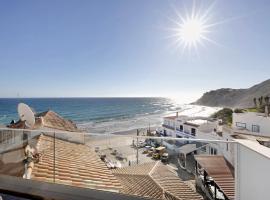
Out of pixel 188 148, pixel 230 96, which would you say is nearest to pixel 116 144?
pixel 188 148

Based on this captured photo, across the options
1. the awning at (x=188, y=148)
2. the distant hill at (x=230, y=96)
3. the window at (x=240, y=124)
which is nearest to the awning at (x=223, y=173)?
the awning at (x=188, y=148)

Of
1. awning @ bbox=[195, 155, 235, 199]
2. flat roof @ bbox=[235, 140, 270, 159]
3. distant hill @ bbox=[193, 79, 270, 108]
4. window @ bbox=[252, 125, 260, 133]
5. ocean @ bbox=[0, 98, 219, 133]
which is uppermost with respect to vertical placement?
distant hill @ bbox=[193, 79, 270, 108]

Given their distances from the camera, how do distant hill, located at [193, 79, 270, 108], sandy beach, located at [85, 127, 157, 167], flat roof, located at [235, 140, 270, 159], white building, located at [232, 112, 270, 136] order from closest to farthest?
1. flat roof, located at [235, 140, 270, 159]
2. sandy beach, located at [85, 127, 157, 167]
3. white building, located at [232, 112, 270, 136]
4. distant hill, located at [193, 79, 270, 108]

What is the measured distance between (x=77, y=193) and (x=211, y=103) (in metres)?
114

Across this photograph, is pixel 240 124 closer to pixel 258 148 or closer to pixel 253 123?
pixel 253 123

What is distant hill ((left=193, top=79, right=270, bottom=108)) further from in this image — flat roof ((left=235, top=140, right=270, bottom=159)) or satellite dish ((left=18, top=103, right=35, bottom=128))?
flat roof ((left=235, top=140, right=270, bottom=159))

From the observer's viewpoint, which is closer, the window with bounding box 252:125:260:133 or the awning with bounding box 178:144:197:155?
the awning with bounding box 178:144:197:155

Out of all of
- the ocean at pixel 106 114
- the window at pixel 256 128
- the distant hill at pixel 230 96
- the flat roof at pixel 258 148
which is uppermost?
the distant hill at pixel 230 96

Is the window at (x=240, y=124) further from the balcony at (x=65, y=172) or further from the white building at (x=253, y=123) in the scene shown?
the balcony at (x=65, y=172)

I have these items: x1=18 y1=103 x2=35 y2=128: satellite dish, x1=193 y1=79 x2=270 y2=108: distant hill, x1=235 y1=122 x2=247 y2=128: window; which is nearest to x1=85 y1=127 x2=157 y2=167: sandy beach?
x1=18 y1=103 x2=35 y2=128: satellite dish

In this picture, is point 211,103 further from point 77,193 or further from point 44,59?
point 77,193

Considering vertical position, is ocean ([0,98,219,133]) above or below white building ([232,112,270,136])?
below

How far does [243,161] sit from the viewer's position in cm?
151

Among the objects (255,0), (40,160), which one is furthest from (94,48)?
(40,160)
